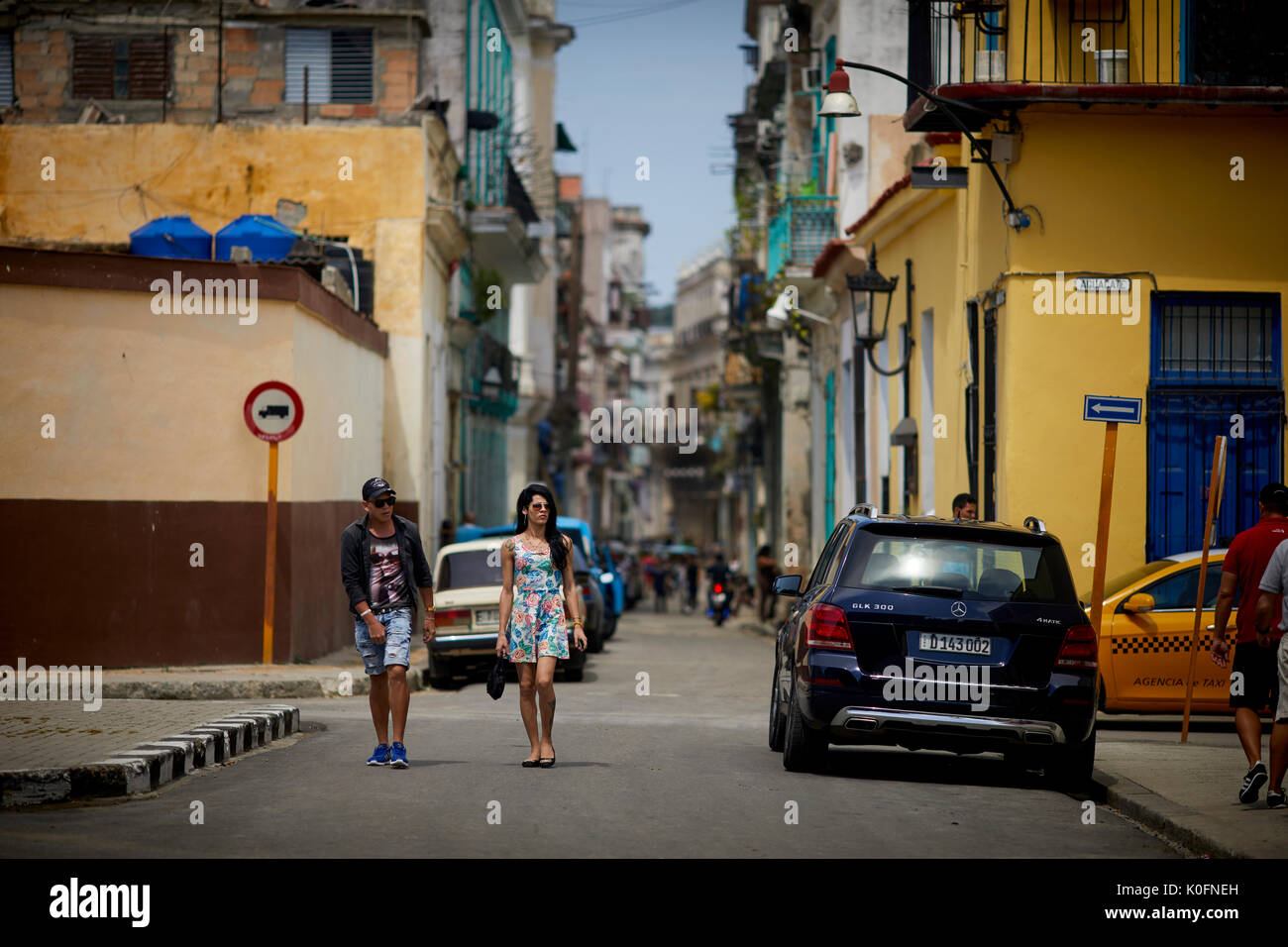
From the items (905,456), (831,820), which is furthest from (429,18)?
(831,820)

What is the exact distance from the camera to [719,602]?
141ft

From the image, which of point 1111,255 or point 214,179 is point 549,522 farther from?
point 214,179

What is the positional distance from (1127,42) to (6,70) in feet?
67.1

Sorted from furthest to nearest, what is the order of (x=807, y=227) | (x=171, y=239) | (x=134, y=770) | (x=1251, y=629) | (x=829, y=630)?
(x=807, y=227) → (x=171, y=239) → (x=829, y=630) → (x=1251, y=629) → (x=134, y=770)

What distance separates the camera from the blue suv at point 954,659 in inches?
420

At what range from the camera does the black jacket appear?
37.6ft

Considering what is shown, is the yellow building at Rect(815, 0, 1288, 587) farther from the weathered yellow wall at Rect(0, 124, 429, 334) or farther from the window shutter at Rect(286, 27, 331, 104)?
the window shutter at Rect(286, 27, 331, 104)

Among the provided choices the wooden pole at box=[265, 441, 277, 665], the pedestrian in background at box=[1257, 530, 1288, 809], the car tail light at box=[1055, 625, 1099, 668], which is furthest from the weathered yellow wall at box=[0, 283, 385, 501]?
the pedestrian in background at box=[1257, 530, 1288, 809]

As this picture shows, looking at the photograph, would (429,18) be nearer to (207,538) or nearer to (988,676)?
(207,538)

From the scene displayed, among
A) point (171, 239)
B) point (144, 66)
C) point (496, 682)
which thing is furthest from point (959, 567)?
point (144, 66)

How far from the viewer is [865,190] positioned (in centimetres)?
3020

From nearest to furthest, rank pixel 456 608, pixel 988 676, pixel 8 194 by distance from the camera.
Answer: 1. pixel 988 676
2. pixel 456 608
3. pixel 8 194

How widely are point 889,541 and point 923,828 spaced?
2.52 metres

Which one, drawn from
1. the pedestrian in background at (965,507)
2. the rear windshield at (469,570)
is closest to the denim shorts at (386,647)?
the pedestrian in background at (965,507)
